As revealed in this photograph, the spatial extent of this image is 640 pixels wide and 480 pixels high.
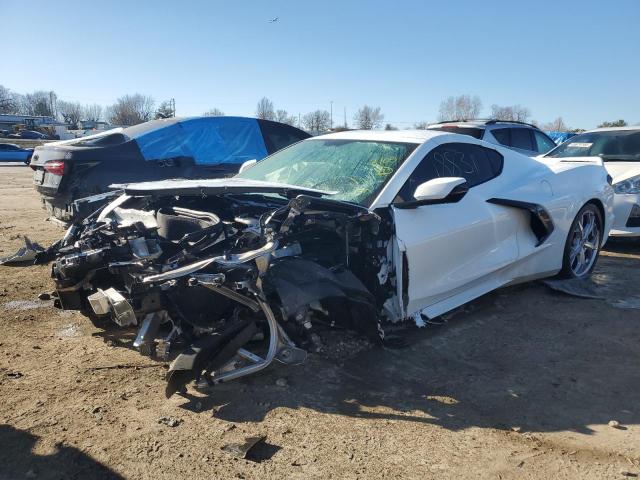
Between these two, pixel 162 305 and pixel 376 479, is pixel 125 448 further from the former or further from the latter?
pixel 376 479

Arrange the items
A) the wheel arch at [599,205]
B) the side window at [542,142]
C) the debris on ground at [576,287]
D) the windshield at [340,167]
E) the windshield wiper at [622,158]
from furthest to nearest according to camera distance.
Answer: the side window at [542,142], the windshield wiper at [622,158], the wheel arch at [599,205], the debris on ground at [576,287], the windshield at [340,167]

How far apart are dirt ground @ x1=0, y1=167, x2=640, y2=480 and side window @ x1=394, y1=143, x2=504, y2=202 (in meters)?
1.14

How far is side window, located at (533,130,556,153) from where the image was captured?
35.0 feet

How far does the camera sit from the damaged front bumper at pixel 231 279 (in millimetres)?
3031

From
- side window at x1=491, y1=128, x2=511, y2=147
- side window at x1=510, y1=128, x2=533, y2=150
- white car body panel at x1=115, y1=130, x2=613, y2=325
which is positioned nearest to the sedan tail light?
white car body panel at x1=115, y1=130, x2=613, y2=325

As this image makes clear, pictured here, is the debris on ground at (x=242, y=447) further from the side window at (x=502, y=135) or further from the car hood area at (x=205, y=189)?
the side window at (x=502, y=135)

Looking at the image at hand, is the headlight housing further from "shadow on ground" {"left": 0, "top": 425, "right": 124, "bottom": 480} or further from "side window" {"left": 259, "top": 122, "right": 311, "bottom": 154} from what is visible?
"shadow on ground" {"left": 0, "top": 425, "right": 124, "bottom": 480}

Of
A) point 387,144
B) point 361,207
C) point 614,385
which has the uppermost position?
point 387,144

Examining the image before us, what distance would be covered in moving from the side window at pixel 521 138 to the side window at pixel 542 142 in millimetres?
266

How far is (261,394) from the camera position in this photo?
3.09 metres

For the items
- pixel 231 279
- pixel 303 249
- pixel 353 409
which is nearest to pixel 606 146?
pixel 303 249

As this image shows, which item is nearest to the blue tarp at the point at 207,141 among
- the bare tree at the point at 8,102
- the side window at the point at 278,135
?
the side window at the point at 278,135

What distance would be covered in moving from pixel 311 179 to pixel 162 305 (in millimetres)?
1659

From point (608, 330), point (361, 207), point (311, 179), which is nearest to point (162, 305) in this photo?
point (361, 207)
